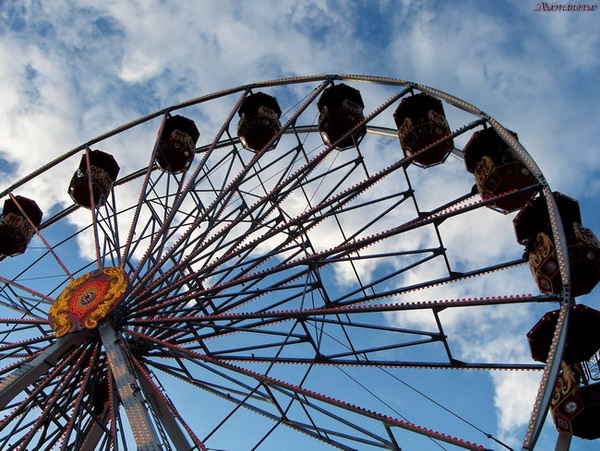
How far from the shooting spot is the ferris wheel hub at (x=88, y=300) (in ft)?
40.7

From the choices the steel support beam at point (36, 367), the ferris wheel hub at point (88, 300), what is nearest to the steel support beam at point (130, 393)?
the ferris wheel hub at point (88, 300)

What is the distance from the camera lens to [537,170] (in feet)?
36.4

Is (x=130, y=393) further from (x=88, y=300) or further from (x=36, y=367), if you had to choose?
(x=88, y=300)

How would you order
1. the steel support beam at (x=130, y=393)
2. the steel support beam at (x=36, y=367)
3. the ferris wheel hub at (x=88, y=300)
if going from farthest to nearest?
the ferris wheel hub at (x=88, y=300), the steel support beam at (x=36, y=367), the steel support beam at (x=130, y=393)

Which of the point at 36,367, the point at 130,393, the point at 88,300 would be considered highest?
the point at 88,300

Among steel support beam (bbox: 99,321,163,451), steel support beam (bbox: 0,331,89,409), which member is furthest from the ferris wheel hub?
steel support beam (bbox: 99,321,163,451)

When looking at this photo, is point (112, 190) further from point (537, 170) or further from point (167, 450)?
point (537, 170)

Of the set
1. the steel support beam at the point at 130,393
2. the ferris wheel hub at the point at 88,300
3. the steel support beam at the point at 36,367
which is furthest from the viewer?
the ferris wheel hub at the point at 88,300

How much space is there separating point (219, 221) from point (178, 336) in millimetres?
2919

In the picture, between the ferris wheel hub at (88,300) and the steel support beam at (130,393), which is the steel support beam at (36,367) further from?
the steel support beam at (130,393)

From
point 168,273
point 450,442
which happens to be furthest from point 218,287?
point 450,442

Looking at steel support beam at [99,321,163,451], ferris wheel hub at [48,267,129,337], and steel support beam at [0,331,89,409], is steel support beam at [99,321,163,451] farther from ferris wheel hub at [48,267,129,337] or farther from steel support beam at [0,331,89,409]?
steel support beam at [0,331,89,409]

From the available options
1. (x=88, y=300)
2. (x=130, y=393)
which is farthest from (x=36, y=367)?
(x=130, y=393)

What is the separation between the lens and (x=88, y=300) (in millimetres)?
12891
